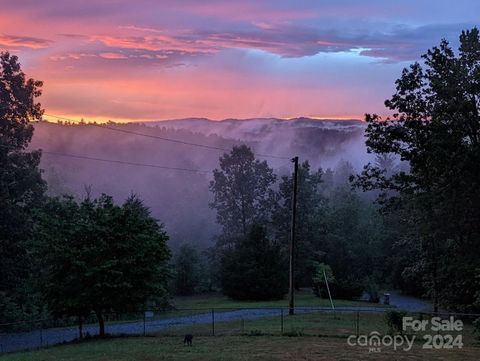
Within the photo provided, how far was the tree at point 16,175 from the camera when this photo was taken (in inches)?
1693

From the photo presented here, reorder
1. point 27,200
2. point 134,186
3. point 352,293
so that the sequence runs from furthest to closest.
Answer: point 134,186 → point 352,293 → point 27,200

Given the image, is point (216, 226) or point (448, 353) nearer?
point (448, 353)

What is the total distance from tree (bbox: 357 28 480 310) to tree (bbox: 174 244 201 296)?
121 feet

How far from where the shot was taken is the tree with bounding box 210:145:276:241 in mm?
79250

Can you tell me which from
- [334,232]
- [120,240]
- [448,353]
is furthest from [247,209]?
[448,353]

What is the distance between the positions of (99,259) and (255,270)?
30.2 metres

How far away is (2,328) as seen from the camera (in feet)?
118

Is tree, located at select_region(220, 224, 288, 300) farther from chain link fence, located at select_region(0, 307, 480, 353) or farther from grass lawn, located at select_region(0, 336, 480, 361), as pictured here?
grass lawn, located at select_region(0, 336, 480, 361)

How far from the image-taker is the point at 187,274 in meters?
68.4

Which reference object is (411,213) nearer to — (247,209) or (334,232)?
(334,232)

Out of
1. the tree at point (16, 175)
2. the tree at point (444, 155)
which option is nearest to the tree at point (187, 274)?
the tree at point (16, 175)

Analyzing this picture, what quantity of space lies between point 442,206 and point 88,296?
21655mm

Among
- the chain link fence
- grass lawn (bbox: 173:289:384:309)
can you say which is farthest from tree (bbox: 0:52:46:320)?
grass lawn (bbox: 173:289:384:309)

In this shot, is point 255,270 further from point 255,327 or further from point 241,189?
point 241,189
